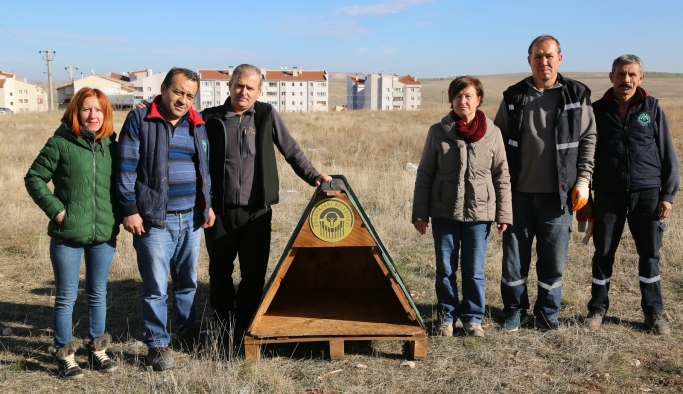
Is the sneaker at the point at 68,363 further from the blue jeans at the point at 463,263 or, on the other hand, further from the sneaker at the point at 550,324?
the sneaker at the point at 550,324

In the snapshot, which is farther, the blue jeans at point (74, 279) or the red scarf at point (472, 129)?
the red scarf at point (472, 129)

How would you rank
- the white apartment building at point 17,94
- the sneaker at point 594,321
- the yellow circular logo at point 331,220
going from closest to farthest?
the yellow circular logo at point 331,220 → the sneaker at point 594,321 → the white apartment building at point 17,94

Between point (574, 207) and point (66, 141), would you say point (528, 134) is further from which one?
point (66, 141)

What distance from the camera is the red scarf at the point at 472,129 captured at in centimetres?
394

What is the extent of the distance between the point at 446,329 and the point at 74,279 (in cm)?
263

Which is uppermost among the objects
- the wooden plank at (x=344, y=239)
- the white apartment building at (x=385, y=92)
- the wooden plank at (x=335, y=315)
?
the white apartment building at (x=385, y=92)

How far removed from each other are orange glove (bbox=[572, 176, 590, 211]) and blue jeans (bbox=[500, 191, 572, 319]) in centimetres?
10

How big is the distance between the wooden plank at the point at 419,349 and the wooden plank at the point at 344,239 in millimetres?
775

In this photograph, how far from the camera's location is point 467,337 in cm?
424

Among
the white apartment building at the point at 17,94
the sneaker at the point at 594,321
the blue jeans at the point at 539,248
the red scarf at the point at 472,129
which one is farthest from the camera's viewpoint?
the white apartment building at the point at 17,94

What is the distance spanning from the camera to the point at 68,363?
142 inches

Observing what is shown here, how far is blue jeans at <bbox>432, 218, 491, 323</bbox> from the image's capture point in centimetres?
410

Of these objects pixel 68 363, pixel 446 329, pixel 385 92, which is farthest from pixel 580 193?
pixel 385 92

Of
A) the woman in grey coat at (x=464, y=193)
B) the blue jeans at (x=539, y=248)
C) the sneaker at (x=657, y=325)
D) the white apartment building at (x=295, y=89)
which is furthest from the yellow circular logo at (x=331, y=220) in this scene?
the white apartment building at (x=295, y=89)
